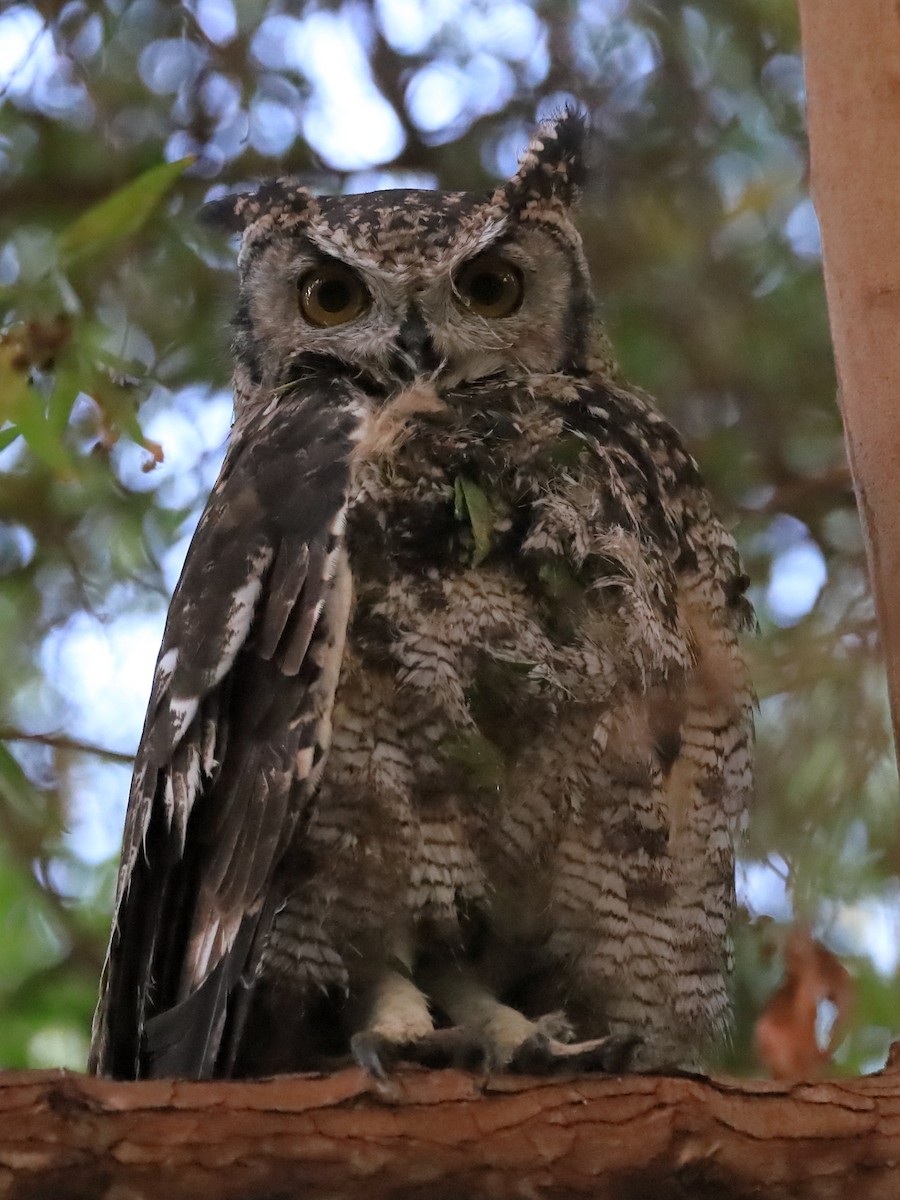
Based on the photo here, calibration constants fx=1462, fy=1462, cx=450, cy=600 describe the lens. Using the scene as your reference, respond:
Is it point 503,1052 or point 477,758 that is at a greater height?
point 477,758

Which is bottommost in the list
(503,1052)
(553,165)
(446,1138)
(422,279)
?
(446,1138)

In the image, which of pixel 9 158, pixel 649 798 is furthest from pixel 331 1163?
pixel 9 158

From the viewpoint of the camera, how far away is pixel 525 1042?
1.56m

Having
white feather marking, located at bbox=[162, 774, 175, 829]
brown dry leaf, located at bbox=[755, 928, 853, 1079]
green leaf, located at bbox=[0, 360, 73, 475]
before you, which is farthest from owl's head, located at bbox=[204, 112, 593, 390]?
brown dry leaf, located at bbox=[755, 928, 853, 1079]

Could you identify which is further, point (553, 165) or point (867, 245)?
point (553, 165)

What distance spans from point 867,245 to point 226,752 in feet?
3.19

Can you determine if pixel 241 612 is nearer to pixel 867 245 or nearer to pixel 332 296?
pixel 332 296

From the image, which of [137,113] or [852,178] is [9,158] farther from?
[852,178]

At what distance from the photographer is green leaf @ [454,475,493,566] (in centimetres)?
169

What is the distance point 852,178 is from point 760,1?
4.20 feet

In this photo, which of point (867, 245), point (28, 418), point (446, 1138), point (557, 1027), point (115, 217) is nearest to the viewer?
point (446, 1138)

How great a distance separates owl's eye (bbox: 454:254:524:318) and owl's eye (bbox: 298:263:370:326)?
142mm

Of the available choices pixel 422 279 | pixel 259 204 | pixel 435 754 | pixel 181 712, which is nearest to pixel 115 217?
pixel 259 204

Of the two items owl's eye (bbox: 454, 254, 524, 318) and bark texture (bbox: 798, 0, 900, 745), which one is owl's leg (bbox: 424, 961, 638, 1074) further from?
owl's eye (bbox: 454, 254, 524, 318)
